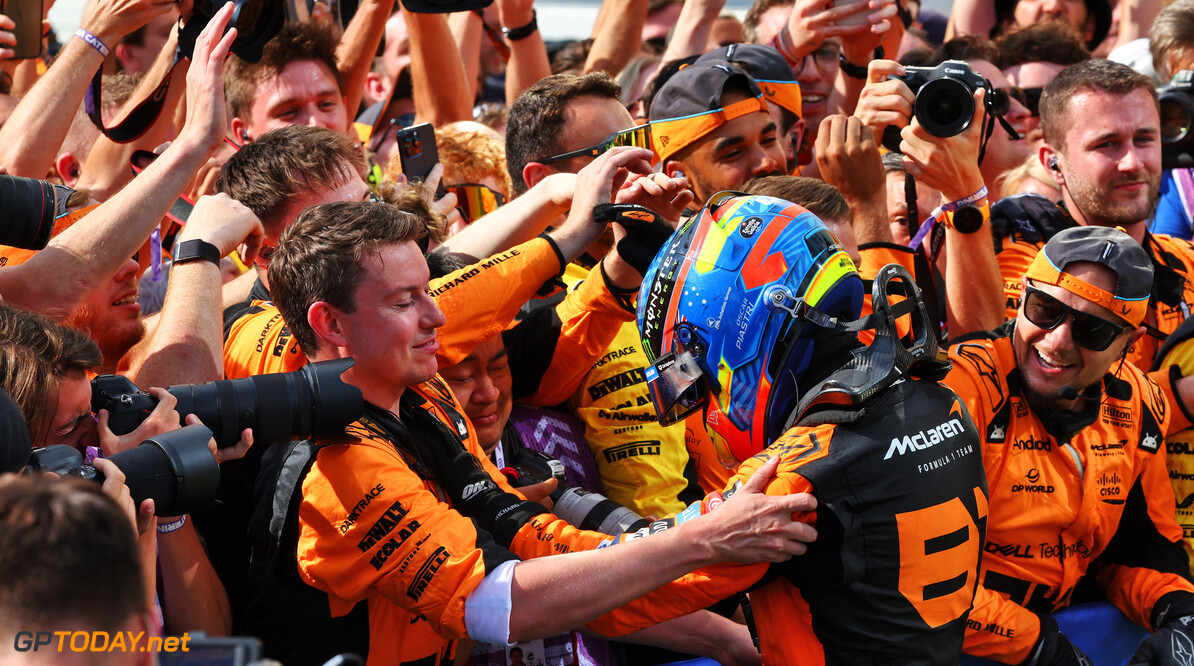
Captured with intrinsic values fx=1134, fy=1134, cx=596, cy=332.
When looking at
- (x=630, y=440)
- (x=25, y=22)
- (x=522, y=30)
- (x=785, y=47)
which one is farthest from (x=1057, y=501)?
(x=25, y=22)

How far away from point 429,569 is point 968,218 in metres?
2.53

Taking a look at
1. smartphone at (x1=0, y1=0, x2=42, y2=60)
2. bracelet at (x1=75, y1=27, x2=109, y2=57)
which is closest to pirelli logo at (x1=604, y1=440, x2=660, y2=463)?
bracelet at (x1=75, y1=27, x2=109, y2=57)

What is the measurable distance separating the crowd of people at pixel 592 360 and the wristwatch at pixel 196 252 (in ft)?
0.04

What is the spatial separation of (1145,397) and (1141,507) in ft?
1.33

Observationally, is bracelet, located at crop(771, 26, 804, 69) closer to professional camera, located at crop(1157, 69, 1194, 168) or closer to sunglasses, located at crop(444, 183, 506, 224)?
sunglasses, located at crop(444, 183, 506, 224)

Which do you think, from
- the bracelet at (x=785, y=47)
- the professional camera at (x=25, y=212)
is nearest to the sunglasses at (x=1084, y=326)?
the bracelet at (x=785, y=47)

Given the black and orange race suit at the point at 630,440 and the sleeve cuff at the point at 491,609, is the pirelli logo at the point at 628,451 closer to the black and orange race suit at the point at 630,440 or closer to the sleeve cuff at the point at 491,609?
the black and orange race suit at the point at 630,440

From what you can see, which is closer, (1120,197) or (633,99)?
(1120,197)

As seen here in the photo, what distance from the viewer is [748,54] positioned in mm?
5055

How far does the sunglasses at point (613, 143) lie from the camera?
176 inches

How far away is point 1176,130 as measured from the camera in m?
5.31

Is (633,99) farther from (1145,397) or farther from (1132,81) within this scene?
(1145,397)

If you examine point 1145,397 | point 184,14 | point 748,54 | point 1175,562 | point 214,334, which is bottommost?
point 1175,562

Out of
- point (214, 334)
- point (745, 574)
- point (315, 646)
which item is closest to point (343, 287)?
point (214, 334)
